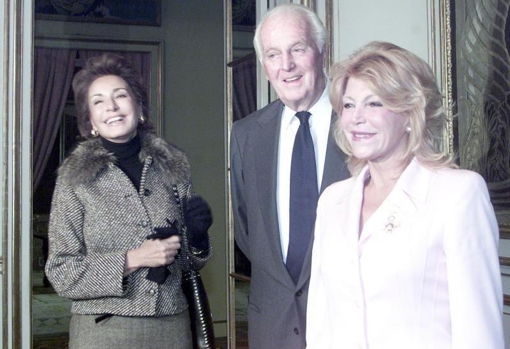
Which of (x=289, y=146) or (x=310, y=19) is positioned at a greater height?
(x=310, y=19)

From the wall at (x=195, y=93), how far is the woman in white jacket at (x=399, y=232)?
5.55m

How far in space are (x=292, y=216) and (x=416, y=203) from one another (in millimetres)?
660

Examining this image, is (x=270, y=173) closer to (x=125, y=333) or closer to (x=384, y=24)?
(x=125, y=333)

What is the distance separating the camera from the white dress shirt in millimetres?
2363

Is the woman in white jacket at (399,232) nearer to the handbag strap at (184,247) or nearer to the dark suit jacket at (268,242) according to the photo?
the dark suit jacket at (268,242)

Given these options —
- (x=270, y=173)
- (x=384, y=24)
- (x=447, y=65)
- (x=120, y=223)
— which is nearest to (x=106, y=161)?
(x=120, y=223)

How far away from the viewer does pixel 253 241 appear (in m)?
2.41

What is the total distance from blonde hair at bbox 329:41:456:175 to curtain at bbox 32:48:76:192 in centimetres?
630

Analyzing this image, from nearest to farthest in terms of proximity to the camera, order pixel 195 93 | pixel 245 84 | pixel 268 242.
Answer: pixel 268 242 < pixel 245 84 < pixel 195 93

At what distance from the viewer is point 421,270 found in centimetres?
164

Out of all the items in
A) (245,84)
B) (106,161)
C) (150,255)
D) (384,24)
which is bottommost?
(150,255)

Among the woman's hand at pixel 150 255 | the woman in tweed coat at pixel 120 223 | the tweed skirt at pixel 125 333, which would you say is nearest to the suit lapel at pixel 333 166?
the woman in tweed coat at pixel 120 223

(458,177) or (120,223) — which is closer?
(458,177)

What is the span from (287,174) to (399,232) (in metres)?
0.76
